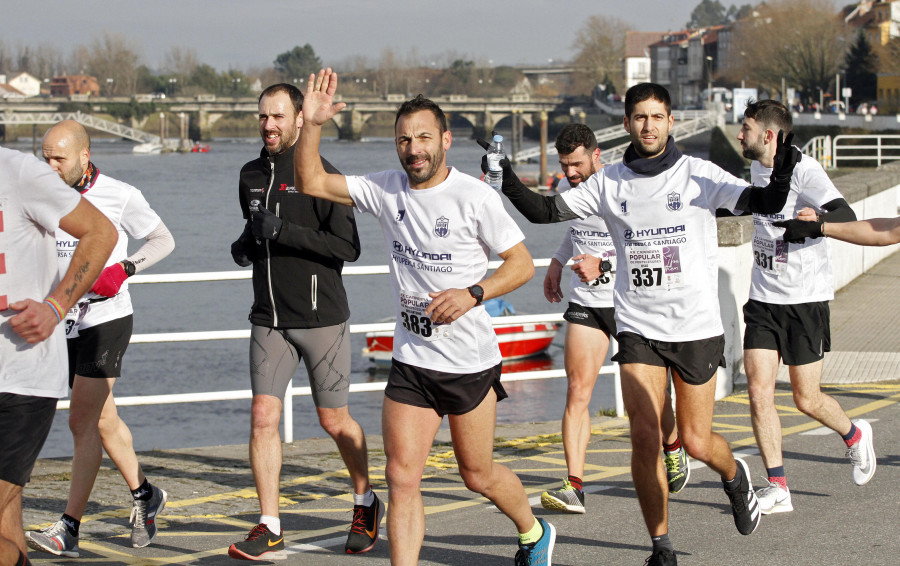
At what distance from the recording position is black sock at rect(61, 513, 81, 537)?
18.7 feet

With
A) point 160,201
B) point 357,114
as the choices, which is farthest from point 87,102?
point 160,201

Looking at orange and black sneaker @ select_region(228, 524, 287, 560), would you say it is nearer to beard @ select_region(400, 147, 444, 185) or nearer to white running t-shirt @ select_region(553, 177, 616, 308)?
beard @ select_region(400, 147, 444, 185)

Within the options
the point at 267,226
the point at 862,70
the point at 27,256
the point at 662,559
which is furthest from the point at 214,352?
the point at 862,70

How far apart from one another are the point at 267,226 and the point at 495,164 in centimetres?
121

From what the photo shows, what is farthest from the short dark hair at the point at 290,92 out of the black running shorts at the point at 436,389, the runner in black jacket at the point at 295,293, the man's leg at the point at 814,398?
the man's leg at the point at 814,398

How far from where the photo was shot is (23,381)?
4043 mm

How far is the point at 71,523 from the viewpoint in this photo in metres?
5.71

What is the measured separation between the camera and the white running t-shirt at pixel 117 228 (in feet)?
19.2

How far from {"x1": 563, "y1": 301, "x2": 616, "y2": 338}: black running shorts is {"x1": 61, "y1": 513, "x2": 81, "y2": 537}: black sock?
2879mm

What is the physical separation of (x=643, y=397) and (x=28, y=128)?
477ft

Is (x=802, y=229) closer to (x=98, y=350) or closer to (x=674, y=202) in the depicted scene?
(x=674, y=202)

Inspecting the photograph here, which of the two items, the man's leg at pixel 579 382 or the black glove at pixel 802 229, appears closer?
the black glove at pixel 802 229

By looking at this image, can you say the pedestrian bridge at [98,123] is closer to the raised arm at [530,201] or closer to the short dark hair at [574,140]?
the short dark hair at [574,140]

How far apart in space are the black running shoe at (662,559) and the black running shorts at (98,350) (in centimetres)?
257
